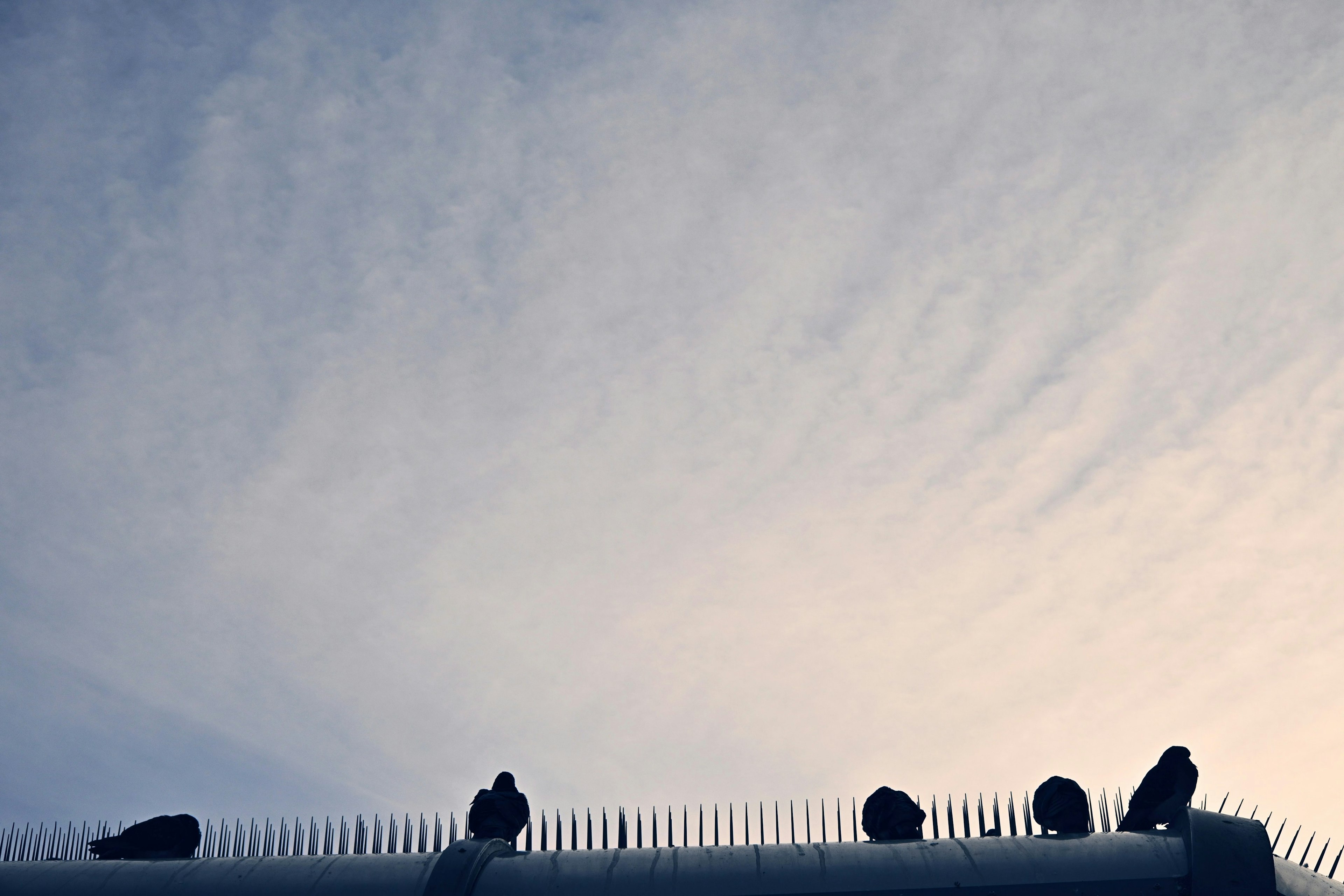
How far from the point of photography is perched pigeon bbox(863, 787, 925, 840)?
17.7m

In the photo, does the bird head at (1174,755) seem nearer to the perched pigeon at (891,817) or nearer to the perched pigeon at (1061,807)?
the perched pigeon at (1061,807)

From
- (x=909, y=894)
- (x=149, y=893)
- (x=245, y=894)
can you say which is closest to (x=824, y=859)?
(x=909, y=894)

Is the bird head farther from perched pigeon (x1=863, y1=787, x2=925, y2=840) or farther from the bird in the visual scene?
perched pigeon (x1=863, y1=787, x2=925, y2=840)

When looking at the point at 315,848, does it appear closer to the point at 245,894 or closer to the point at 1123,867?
the point at 245,894

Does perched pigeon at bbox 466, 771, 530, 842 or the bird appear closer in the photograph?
the bird

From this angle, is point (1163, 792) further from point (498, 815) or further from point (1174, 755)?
point (498, 815)

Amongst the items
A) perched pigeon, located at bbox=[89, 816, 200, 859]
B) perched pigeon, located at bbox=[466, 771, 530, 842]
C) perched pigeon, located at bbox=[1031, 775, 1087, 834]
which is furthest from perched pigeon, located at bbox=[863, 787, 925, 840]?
perched pigeon, located at bbox=[89, 816, 200, 859]

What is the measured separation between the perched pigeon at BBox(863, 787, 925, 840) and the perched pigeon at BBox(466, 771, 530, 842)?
5.46m

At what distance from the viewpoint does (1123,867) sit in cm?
1630

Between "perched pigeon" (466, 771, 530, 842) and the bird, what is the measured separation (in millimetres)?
9238

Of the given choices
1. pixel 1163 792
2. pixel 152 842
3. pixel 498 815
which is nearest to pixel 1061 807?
pixel 1163 792

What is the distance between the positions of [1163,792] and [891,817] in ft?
13.2

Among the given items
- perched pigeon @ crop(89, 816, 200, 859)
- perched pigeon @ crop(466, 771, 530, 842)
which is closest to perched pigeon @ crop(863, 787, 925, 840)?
perched pigeon @ crop(466, 771, 530, 842)

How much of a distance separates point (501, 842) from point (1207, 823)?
10.3 metres
